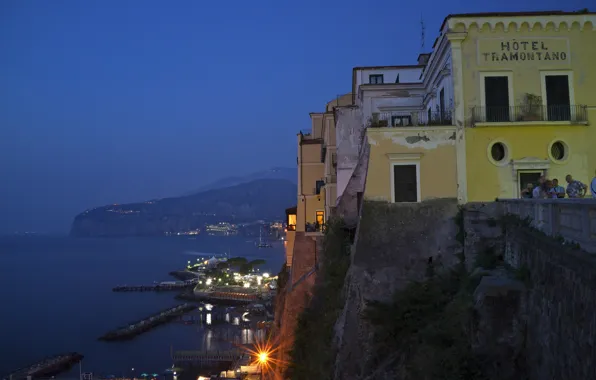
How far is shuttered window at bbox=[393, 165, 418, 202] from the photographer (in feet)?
57.8

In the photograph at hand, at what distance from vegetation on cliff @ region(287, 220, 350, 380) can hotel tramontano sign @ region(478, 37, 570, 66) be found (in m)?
9.83

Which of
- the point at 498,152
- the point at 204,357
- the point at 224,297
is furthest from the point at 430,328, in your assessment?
the point at 224,297

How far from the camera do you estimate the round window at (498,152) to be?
17.7 metres

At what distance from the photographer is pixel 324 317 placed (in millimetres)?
21516

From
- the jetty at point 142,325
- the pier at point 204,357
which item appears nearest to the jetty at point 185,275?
the jetty at point 142,325

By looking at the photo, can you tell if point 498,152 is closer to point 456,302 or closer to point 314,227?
point 456,302

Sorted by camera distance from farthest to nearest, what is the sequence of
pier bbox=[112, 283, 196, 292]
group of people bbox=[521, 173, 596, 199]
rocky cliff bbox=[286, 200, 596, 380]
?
pier bbox=[112, 283, 196, 292] → group of people bbox=[521, 173, 596, 199] → rocky cliff bbox=[286, 200, 596, 380]

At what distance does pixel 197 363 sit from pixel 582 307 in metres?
52.8

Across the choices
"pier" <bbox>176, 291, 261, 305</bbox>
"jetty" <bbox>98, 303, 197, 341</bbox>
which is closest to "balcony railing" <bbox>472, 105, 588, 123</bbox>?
"jetty" <bbox>98, 303, 197, 341</bbox>

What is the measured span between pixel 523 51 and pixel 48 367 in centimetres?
5747

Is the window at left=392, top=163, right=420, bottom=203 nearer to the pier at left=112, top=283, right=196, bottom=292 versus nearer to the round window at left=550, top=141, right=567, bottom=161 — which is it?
the round window at left=550, top=141, right=567, bottom=161

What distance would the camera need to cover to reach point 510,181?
17.5 metres

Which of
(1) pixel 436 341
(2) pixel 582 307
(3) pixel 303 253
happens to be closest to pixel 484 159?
(1) pixel 436 341

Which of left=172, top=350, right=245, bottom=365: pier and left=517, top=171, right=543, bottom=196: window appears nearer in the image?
left=517, top=171, right=543, bottom=196: window
